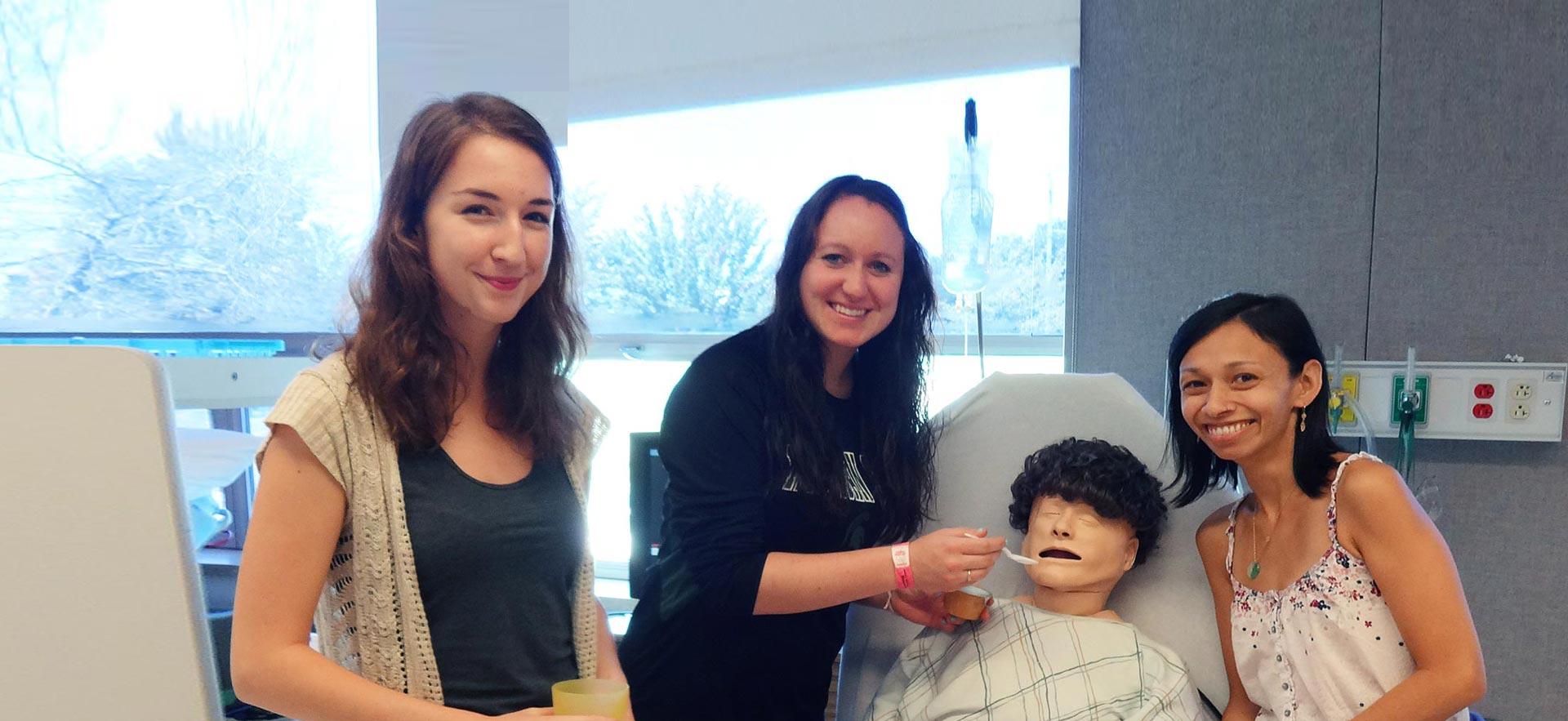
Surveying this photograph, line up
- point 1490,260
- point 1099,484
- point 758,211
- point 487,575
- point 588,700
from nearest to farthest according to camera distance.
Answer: point 588,700 → point 487,575 → point 1099,484 → point 1490,260 → point 758,211

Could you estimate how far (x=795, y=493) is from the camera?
1.39m

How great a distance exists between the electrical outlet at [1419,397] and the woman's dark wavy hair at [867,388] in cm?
119

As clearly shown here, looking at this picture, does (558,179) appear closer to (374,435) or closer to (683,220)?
(374,435)

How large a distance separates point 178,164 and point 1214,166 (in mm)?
2416

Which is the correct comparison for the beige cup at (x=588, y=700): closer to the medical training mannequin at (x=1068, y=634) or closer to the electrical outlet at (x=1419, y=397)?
the medical training mannequin at (x=1068, y=634)

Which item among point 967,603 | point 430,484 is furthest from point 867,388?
point 430,484

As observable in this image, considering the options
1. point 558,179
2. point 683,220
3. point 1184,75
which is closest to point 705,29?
point 683,220

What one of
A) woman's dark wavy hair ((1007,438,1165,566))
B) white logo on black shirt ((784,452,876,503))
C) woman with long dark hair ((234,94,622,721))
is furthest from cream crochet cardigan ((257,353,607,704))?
woman's dark wavy hair ((1007,438,1165,566))

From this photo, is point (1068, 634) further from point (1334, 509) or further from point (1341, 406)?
point (1341, 406)

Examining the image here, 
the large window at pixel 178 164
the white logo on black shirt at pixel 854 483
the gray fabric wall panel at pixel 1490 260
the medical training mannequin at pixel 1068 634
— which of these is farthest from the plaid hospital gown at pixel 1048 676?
the large window at pixel 178 164

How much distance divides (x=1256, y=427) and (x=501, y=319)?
1.01 m

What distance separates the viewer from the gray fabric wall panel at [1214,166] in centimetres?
215

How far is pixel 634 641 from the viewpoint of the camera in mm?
1471

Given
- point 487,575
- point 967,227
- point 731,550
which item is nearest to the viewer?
point 487,575
